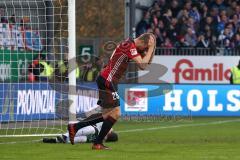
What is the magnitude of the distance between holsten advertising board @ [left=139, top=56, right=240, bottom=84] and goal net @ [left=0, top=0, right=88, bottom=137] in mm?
8685

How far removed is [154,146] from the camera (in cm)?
1472

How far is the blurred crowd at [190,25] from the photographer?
101ft

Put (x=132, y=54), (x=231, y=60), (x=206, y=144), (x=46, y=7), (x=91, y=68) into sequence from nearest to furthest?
(x=132, y=54), (x=206, y=144), (x=46, y=7), (x=91, y=68), (x=231, y=60)

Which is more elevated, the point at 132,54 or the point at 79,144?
the point at 132,54

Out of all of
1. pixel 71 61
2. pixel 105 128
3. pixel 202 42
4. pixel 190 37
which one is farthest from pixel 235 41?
pixel 105 128

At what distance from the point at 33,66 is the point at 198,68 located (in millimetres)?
10113

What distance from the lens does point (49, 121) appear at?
19969mm

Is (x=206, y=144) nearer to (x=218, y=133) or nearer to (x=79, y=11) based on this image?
(x=218, y=133)

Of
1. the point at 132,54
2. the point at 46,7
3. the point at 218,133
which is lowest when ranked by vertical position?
the point at 218,133

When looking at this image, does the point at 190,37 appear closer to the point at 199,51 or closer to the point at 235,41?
the point at 199,51

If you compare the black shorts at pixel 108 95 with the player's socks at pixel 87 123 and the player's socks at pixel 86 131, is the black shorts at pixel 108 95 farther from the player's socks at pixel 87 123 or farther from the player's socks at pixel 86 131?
the player's socks at pixel 86 131

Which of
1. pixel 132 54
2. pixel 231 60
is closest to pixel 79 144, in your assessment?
pixel 132 54

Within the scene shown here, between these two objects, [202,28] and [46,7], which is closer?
[46,7]

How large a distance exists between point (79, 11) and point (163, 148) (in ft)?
50.8
